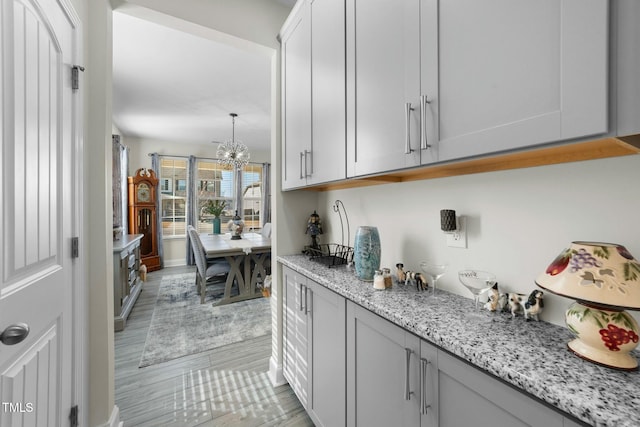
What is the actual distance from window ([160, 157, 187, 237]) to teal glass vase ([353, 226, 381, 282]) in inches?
220

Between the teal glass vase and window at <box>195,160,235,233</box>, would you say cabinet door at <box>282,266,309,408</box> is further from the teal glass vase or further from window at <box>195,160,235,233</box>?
window at <box>195,160,235,233</box>

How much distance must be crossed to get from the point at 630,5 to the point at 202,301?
4.03 m

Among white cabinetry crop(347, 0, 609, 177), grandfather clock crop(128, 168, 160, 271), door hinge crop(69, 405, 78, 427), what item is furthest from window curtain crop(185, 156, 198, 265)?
white cabinetry crop(347, 0, 609, 177)

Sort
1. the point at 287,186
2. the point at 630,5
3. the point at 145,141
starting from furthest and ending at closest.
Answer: the point at 145,141 → the point at 287,186 → the point at 630,5

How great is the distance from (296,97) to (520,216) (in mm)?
1477

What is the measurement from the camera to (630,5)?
0.51 m

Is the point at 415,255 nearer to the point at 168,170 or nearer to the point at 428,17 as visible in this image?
the point at 428,17

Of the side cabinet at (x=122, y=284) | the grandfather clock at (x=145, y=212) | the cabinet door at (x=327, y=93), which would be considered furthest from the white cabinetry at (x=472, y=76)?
the grandfather clock at (x=145, y=212)

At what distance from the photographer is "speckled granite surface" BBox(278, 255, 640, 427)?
1.61 ft

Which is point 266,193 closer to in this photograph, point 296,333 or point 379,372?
point 296,333

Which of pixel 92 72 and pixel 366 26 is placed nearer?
pixel 366 26

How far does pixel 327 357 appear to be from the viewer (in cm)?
136

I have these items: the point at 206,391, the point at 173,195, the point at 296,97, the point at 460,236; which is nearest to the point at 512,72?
the point at 460,236

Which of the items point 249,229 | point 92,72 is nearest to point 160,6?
point 92,72
